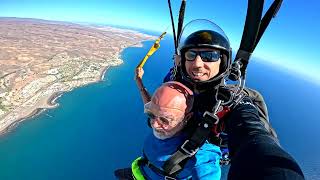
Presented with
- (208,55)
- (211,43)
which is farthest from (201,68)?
(211,43)

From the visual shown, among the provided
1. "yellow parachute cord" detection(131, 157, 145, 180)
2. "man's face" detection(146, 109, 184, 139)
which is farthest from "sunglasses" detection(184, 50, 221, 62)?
"yellow parachute cord" detection(131, 157, 145, 180)

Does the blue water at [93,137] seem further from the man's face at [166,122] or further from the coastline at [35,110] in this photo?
the man's face at [166,122]

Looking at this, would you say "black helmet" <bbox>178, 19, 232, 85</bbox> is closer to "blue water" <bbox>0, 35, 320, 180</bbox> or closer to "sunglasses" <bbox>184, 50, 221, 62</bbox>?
"sunglasses" <bbox>184, 50, 221, 62</bbox>

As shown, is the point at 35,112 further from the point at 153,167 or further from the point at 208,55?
the point at 208,55

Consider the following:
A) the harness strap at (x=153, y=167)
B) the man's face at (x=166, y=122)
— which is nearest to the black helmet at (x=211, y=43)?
the man's face at (x=166, y=122)

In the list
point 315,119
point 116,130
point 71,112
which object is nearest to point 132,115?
point 116,130

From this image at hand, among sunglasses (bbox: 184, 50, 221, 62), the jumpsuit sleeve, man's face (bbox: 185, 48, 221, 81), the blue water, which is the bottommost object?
the blue water
